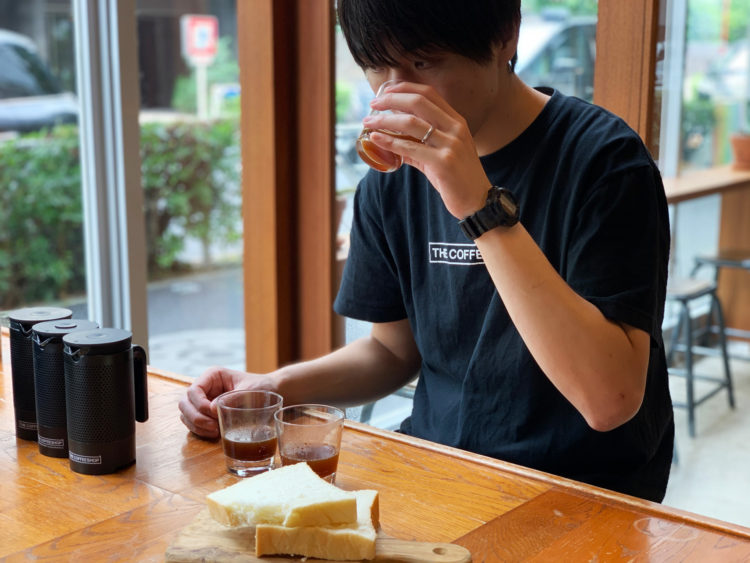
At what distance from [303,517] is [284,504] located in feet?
0.10

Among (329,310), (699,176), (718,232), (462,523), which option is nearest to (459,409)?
(462,523)

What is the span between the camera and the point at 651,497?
4.47ft

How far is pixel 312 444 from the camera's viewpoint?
3.62 ft

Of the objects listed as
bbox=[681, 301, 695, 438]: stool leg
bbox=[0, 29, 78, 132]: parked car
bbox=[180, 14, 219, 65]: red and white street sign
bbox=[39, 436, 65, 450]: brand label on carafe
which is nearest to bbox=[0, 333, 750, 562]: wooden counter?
bbox=[39, 436, 65, 450]: brand label on carafe

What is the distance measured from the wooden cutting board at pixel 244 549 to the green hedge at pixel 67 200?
14.2 ft

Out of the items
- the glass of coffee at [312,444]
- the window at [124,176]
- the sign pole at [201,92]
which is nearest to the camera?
the glass of coffee at [312,444]

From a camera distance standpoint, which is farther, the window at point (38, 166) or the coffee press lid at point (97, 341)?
the window at point (38, 166)

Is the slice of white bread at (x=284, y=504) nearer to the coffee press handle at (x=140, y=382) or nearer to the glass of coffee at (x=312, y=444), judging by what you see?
the glass of coffee at (x=312, y=444)

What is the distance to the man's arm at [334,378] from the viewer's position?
1313 mm

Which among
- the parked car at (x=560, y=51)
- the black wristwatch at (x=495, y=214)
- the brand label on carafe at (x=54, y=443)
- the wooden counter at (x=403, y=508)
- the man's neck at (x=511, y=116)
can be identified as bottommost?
the wooden counter at (x=403, y=508)

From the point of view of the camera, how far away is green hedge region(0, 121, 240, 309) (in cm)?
493

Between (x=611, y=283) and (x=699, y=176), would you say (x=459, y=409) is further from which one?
(x=699, y=176)

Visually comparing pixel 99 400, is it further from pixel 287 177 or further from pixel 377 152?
pixel 287 177

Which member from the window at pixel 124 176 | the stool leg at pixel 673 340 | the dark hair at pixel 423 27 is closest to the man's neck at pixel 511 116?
Answer: the dark hair at pixel 423 27
